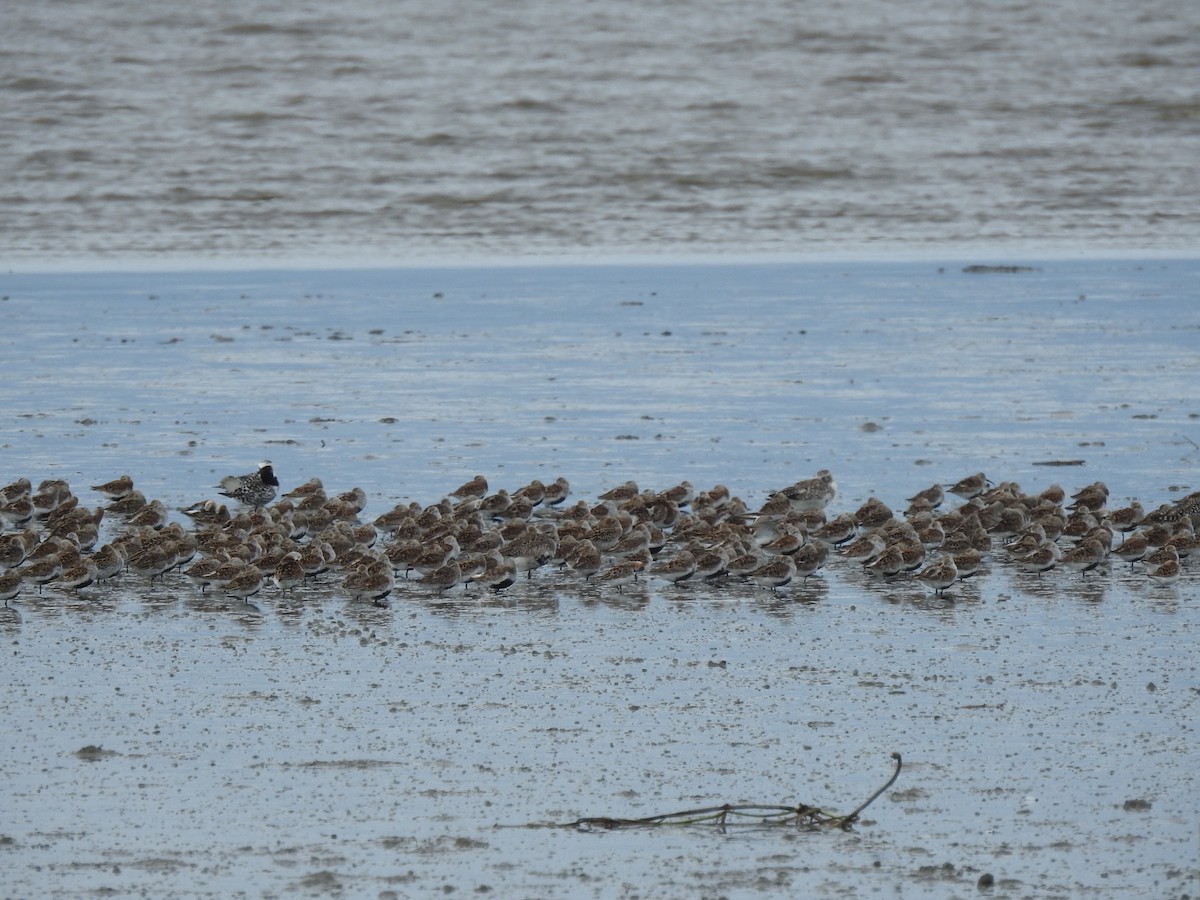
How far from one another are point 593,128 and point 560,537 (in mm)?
25637

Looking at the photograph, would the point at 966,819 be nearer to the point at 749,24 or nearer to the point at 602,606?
the point at 602,606

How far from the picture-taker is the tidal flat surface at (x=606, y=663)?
750 cm

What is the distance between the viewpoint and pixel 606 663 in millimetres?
10352

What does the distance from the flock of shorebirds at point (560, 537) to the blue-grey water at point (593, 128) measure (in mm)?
15954

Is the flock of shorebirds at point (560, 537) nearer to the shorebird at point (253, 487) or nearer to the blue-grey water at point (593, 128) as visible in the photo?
the shorebird at point (253, 487)

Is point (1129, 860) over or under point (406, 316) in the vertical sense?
over

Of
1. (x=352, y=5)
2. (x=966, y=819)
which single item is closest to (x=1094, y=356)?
(x=966, y=819)

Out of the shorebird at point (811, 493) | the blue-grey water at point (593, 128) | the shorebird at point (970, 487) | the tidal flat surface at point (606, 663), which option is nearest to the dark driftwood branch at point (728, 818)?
the tidal flat surface at point (606, 663)

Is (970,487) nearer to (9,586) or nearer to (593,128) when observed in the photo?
(9,586)

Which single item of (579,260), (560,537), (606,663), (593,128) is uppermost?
(606,663)

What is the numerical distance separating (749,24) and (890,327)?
23.2 meters

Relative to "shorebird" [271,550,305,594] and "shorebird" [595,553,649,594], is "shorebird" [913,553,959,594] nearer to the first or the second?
"shorebird" [595,553,649,594]

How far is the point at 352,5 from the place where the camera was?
1813 inches

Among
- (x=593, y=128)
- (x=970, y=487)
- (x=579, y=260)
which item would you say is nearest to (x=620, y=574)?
(x=970, y=487)
